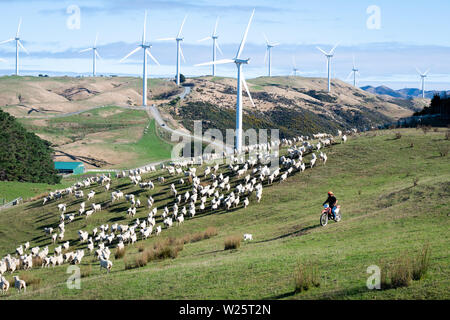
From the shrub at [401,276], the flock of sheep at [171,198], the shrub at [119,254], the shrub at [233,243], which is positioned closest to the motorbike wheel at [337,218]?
the flock of sheep at [171,198]

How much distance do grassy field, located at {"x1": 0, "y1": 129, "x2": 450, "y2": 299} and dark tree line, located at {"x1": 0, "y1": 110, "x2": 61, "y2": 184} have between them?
41284 mm

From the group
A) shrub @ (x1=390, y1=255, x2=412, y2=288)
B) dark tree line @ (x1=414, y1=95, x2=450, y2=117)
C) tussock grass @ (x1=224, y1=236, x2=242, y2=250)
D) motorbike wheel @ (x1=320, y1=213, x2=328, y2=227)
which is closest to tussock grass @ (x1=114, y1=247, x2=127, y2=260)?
tussock grass @ (x1=224, y1=236, x2=242, y2=250)

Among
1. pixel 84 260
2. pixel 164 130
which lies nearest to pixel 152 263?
pixel 84 260

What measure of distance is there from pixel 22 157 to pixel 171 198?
61830 mm

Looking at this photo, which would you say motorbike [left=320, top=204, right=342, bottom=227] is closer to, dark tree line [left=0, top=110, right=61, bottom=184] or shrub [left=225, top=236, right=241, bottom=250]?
shrub [left=225, top=236, right=241, bottom=250]

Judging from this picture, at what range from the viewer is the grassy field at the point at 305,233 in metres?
19.5

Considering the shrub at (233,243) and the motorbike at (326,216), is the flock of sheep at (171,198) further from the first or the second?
the motorbike at (326,216)

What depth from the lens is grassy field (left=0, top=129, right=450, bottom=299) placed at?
1950 cm

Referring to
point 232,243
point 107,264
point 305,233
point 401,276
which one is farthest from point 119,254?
point 401,276

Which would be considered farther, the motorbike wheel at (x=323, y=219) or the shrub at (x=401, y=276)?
the motorbike wheel at (x=323, y=219)

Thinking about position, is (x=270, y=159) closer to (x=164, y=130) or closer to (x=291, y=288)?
(x=291, y=288)

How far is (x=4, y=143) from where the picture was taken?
99.2 meters

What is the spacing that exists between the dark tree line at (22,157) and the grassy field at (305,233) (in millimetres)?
41284

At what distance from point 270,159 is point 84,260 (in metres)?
25.2
